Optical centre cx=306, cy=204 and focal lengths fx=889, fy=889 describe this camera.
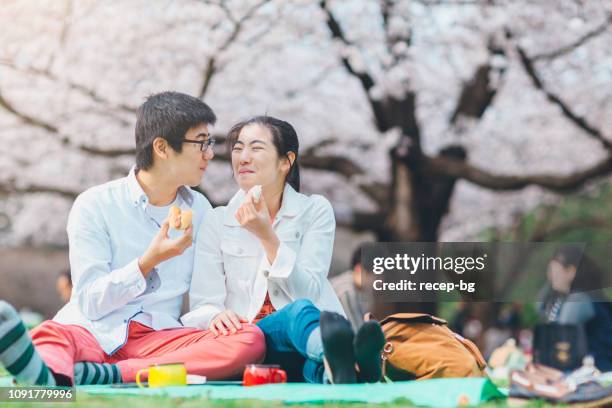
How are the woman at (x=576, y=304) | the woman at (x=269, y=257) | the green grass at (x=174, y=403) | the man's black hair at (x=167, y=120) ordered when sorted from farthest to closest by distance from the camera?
1. the woman at (x=576, y=304)
2. the man's black hair at (x=167, y=120)
3. the woman at (x=269, y=257)
4. the green grass at (x=174, y=403)

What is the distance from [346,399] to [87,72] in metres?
7.06

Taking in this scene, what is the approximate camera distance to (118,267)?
11.9 ft

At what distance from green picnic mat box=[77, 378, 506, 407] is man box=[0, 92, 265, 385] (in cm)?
30

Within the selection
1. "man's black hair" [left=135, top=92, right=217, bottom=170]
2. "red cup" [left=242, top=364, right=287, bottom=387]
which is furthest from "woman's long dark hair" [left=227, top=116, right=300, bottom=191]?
"red cup" [left=242, top=364, right=287, bottom=387]

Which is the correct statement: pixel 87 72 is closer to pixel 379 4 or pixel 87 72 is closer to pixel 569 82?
pixel 379 4

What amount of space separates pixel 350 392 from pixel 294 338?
1.57ft

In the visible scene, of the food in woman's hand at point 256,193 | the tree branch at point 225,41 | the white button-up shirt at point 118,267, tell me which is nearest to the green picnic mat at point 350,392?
the white button-up shirt at point 118,267

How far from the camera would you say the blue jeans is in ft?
10.5

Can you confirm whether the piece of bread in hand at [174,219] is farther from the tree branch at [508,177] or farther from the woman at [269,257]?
the tree branch at [508,177]

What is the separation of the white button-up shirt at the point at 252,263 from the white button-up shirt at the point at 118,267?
12 cm

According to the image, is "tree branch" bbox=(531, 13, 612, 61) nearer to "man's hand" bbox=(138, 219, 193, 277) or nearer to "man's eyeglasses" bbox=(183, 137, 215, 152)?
"man's eyeglasses" bbox=(183, 137, 215, 152)

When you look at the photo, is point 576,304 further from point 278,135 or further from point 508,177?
point 508,177

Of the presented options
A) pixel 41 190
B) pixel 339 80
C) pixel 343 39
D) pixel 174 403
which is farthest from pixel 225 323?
pixel 339 80

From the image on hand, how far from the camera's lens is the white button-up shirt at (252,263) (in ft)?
11.6
